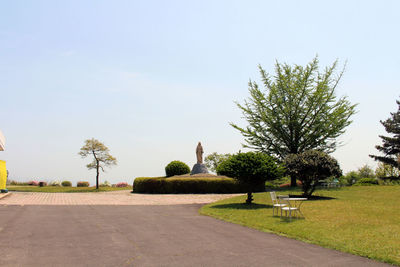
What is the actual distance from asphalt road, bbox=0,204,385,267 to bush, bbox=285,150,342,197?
11.9 meters

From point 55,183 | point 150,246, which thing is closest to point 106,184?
point 55,183

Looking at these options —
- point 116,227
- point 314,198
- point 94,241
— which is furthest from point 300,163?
point 94,241

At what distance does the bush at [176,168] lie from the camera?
3694 centimetres

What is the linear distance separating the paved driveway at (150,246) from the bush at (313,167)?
1185 cm

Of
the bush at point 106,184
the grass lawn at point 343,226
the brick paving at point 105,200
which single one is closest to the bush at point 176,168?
the brick paving at point 105,200

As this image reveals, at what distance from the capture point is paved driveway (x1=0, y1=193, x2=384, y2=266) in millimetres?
6719

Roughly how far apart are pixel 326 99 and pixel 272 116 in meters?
5.92

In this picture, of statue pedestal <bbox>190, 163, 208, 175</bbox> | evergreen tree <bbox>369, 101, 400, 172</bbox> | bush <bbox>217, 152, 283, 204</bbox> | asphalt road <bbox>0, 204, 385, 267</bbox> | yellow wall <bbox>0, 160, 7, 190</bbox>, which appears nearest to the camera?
asphalt road <bbox>0, 204, 385, 267</bbox>

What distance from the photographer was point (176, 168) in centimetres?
3694

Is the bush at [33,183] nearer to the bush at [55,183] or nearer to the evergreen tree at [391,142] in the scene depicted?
the bush at [55,183]

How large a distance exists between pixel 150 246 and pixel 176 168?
29.0 metres

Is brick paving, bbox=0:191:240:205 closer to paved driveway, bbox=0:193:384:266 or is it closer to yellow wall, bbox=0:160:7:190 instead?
yellow wall, bbox=0:160:7:190

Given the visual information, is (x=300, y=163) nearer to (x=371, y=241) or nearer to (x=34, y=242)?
(x=371, y=241)

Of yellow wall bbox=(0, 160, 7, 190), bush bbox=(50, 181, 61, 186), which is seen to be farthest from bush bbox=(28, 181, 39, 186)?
yellow wall bbox=(0, 160, 7, 190)
